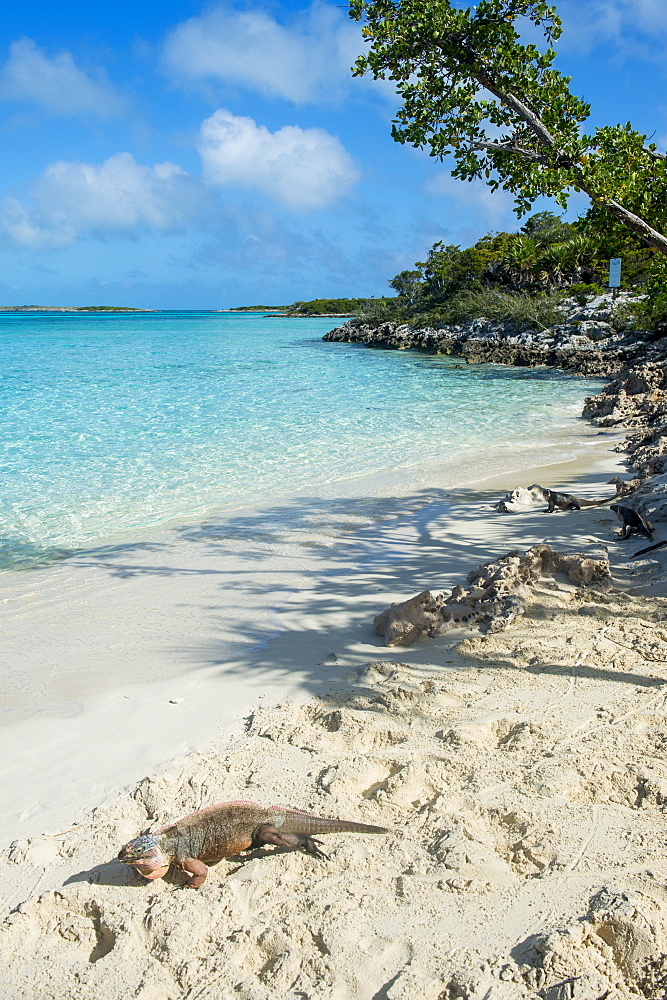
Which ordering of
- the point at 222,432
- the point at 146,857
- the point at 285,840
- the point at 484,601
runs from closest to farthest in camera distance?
the point at 146,857, the point at 285,840, the point at 484,601, the point at 222,432

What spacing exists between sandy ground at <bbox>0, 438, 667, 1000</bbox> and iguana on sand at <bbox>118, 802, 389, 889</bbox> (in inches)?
2.5

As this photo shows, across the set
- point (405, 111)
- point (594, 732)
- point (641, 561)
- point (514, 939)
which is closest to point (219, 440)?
point (405, 111)

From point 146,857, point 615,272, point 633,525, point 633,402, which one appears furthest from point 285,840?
point 615,272

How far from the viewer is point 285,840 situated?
2559mm

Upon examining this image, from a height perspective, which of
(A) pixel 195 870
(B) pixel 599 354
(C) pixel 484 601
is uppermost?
(B) pixel 599 354

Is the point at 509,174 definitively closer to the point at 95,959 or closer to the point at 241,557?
the point at 241,557

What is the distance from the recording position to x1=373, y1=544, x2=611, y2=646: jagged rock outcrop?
4.22 m

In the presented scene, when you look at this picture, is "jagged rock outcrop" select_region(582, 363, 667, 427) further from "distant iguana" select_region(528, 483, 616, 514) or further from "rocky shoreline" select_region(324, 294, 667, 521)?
"distant iguana" select_region(528, 483, 616, 514)

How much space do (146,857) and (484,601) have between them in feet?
8.72

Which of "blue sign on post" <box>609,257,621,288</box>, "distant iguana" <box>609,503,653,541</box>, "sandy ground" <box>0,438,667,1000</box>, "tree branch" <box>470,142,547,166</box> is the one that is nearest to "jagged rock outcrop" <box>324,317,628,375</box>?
"blue sign on post" <box>609,257,621,288</box>

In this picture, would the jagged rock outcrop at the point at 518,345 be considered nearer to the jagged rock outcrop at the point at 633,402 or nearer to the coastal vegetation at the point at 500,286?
the coastal vegetation at the point at 500,286

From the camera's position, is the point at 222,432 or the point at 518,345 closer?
the point at 222,432

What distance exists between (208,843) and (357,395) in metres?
18.2

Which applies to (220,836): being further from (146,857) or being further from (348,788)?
(348,788)
